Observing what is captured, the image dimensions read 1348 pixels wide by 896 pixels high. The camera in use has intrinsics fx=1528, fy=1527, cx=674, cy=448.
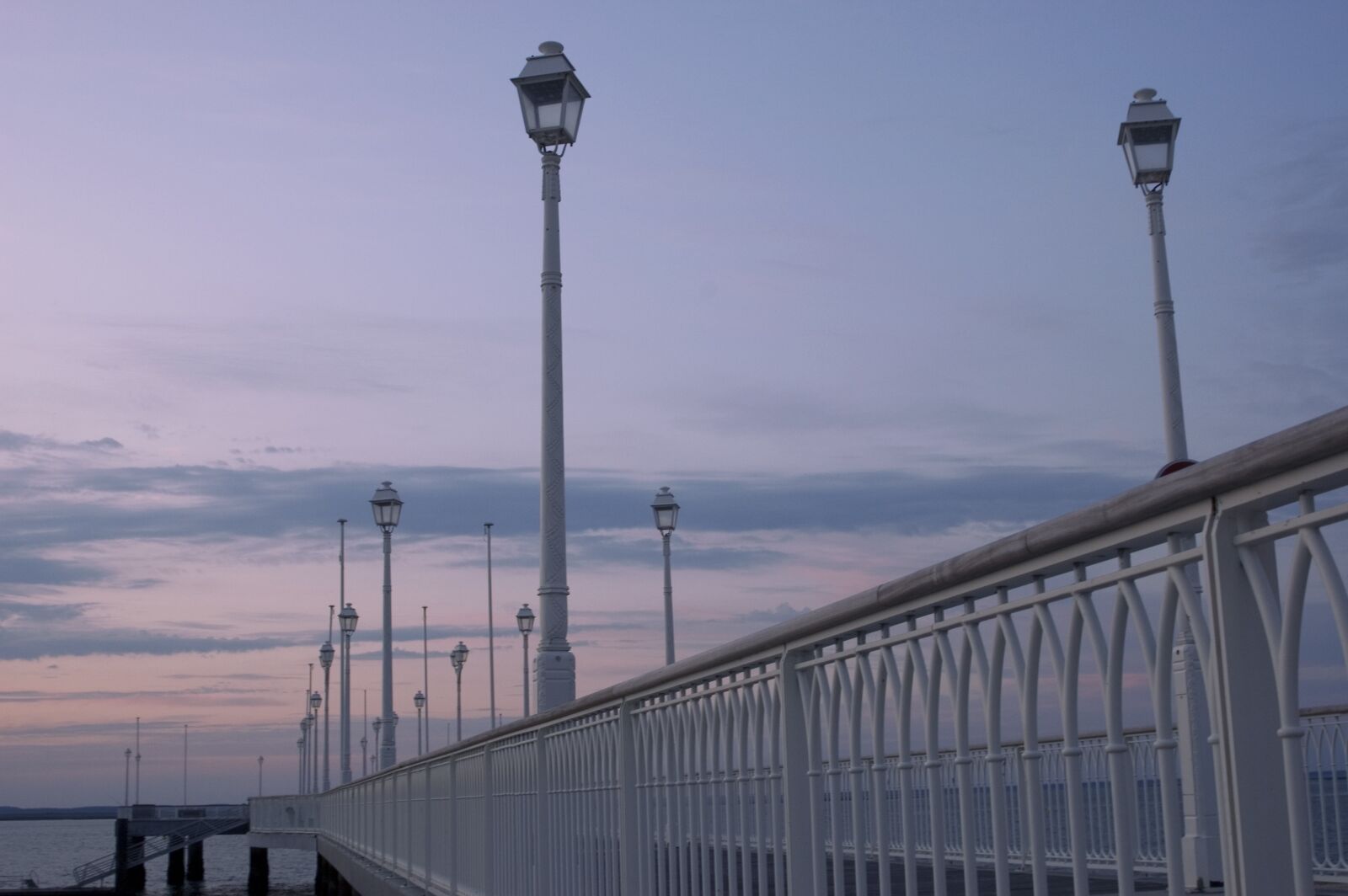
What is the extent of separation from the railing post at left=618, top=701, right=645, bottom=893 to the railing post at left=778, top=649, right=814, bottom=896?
2.05 m

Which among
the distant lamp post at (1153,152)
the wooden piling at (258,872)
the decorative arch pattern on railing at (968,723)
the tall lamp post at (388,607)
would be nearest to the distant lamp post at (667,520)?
the tall lamp post at (388,607)

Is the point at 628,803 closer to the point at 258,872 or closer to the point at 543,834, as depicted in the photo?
the point at 543,834

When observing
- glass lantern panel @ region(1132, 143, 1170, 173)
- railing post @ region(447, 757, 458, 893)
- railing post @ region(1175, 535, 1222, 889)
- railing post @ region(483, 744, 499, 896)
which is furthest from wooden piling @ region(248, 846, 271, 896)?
railing post @ region(1175, 535, 1222, 889)

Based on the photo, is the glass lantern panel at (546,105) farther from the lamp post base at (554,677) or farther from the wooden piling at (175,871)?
the wooden piling at (175,871)

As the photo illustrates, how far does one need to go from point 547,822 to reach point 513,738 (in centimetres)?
167

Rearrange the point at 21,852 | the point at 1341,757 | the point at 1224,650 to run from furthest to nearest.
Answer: the point at 21,852 < the point at 1341,757 < the point at 1224,650

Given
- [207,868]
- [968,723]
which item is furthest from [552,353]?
[207,868]

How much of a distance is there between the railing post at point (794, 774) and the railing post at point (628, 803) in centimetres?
205

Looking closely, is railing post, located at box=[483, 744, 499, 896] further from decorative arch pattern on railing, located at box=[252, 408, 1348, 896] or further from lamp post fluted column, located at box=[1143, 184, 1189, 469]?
lamp post fluted column, located at box=[1143, 184, 1189, 469]

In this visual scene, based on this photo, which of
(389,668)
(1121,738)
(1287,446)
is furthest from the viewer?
(389,668)

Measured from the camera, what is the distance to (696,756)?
649cm

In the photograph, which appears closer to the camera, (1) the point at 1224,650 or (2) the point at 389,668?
(1) the point at 1224,650

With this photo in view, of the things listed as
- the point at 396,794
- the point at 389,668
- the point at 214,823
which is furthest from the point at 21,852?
the point at 396,794

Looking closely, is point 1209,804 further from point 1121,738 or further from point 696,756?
point 1121,738
